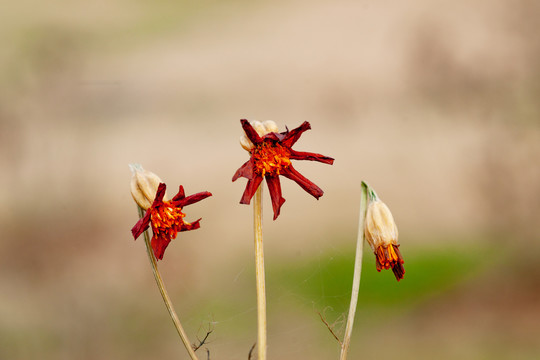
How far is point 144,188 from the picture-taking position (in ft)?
1.11

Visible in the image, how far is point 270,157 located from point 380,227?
0.08 meters

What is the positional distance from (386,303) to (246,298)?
19cm

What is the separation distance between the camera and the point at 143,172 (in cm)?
34

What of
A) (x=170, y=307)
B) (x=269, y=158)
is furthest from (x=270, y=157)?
(x=170, y=307)

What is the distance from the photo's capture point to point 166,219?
34cm

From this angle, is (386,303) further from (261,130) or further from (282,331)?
(261,130)

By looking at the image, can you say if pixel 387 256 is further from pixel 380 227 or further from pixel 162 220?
pixel 162 220

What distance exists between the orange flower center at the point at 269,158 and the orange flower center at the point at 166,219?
53 millimetres

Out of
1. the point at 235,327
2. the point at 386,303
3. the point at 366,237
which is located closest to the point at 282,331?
the point at 235,327

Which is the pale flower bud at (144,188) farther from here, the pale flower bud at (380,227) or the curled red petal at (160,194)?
the pale flower bud at (380,227)

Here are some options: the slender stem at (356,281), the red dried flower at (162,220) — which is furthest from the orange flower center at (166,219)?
the slender stem at (356,281)

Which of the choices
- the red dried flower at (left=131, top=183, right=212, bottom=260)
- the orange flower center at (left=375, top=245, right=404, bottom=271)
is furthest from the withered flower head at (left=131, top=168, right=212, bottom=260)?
the orange flower center at (left=375, top=245, right=404, bottom=271)

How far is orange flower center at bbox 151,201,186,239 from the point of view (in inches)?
13.2

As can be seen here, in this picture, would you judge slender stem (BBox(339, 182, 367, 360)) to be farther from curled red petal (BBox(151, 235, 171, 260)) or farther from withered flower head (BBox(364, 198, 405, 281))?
curled red petal (BBox(151, 235, 171, 260))
